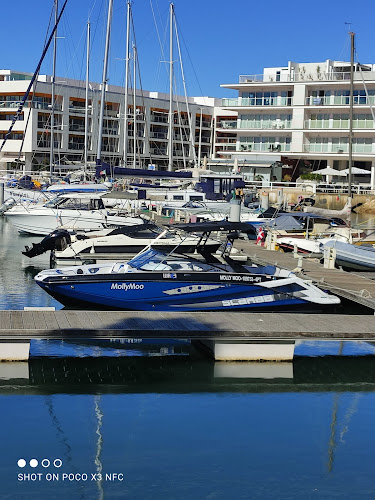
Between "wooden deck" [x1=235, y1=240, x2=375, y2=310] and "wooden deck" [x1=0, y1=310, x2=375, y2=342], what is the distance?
2444 millimetres

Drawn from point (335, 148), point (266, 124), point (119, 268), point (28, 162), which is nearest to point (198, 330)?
point (119, 268)

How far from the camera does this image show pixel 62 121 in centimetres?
9981

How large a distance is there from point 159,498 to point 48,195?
1546 inches

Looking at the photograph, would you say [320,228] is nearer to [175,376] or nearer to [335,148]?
[175,376]

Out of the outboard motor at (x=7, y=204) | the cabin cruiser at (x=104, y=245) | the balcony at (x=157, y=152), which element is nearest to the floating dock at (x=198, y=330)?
the cabin cruiser at (x=104, y=245)

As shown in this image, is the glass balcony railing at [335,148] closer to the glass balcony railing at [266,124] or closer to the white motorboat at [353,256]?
the glass balcony railing at [266,124]

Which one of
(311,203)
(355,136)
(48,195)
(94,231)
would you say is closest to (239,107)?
(355,136)

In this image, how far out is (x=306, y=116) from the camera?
73812 mm

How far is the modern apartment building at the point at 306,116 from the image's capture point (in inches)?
2798

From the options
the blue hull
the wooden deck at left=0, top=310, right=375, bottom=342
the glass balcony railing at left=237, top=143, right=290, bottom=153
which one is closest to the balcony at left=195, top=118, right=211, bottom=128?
the glass balcony railing at left=237, top=143, right=290, bottom=153

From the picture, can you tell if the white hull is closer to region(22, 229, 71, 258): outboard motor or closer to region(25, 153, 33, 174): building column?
region(22, 229, 71, 258): outboard motor

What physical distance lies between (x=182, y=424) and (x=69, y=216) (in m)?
24.9

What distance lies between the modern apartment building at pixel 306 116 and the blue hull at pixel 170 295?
176 ft

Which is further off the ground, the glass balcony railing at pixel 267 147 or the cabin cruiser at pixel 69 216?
the glass balcony railing at pixel 267 147
